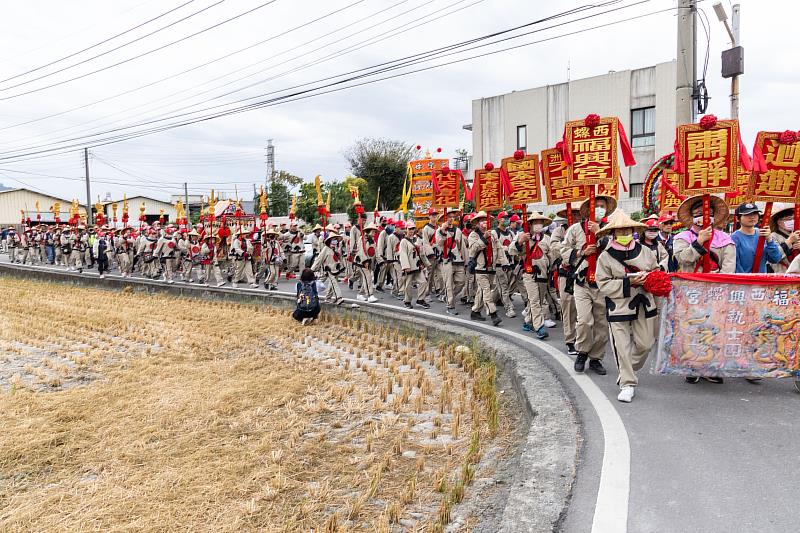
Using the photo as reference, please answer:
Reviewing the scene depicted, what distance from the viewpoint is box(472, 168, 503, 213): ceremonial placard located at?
10547mm

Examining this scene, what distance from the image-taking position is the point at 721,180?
588cm

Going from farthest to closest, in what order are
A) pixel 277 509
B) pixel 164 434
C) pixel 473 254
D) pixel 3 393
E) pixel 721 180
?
pixel 473 254, pixel 3 393, pixel 721 180, pixel 164 434, pixel 277 509

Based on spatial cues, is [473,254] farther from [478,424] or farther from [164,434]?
[164,434]

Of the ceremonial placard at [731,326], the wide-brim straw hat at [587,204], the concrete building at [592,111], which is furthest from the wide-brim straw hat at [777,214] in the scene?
the concrete building at [592,111]

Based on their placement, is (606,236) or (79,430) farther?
(606,236)

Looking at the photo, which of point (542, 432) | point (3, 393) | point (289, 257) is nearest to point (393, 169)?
point (289, 257)

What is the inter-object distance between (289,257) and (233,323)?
24.4 feet

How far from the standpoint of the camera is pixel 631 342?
5562 mm

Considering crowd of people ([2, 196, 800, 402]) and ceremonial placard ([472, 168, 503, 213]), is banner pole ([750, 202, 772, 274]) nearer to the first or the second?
crowd of people ([2, 196, 800, 402])

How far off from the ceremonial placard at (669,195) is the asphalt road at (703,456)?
17.5ft

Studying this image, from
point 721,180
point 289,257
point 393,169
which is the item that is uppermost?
point 393,169

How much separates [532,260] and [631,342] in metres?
2.96

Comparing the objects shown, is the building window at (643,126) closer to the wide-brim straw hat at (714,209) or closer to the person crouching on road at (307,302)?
the person crouching on road at (307,302)

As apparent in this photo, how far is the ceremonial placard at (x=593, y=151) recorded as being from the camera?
662 centimetres
